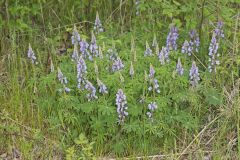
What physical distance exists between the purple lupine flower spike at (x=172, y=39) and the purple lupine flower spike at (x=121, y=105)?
786mm

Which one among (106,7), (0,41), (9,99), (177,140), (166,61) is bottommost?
(177,140)

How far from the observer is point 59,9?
5402 mm

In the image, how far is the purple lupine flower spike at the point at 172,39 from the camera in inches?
171

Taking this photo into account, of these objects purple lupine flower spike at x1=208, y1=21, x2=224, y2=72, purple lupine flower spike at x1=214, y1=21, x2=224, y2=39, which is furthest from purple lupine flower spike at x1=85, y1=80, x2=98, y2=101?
purple lupine flower spike at x1=214, y1=21, x2=224, y2=39

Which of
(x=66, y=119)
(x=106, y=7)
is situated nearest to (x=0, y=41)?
(x=106, y=7)

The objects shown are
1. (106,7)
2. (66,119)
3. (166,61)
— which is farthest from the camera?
(106,7)

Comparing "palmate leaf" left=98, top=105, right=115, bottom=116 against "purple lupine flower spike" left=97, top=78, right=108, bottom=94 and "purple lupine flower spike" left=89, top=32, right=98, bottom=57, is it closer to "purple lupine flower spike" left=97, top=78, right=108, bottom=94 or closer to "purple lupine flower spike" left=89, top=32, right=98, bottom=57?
"purple lupine flower spike" left=97, top=78, right=108, bottom=94

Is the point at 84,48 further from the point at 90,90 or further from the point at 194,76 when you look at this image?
the point at 194,76

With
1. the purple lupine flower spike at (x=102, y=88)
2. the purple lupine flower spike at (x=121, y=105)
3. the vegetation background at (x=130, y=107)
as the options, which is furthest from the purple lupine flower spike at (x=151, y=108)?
the purple lupine flower spike at (x=102, y=88)

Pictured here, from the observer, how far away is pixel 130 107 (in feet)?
12.7

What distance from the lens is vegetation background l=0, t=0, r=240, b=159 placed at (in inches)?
152

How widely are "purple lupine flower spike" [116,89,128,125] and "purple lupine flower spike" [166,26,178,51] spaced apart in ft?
2.58

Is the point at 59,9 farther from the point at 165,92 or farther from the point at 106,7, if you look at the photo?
the point at 165,92

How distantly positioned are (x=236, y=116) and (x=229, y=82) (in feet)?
1.51
